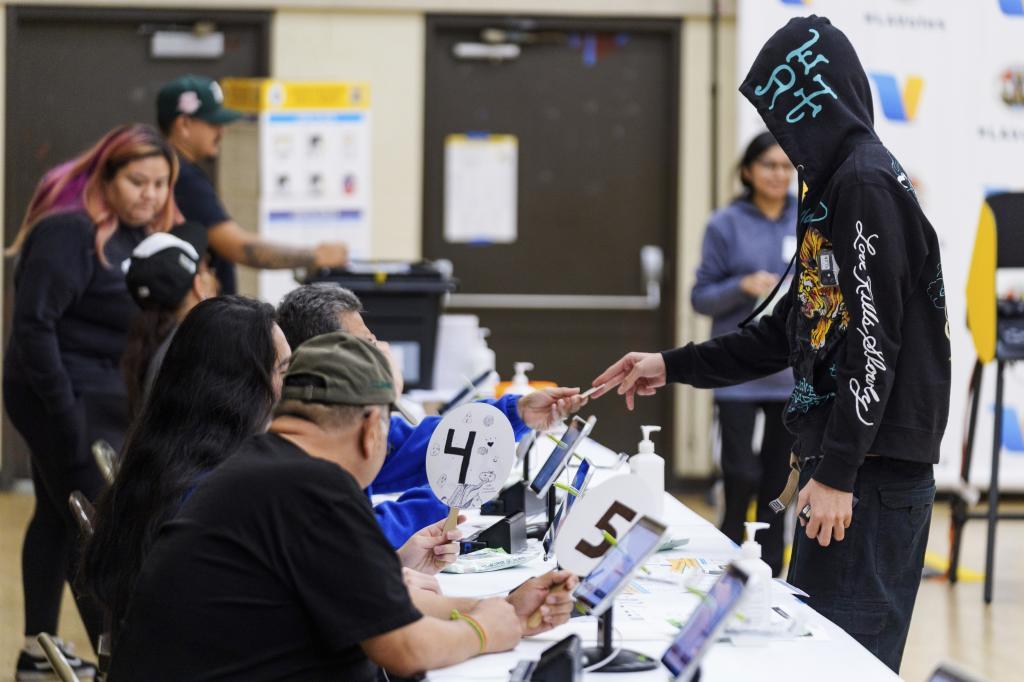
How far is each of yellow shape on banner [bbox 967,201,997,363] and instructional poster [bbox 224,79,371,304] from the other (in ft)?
9.05

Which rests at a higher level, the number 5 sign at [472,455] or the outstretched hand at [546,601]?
the number 5 sign at [472,455]

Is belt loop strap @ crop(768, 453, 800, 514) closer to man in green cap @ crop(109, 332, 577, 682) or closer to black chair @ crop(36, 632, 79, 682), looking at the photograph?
man in green cap @ crop(109, 332, 577, 682)

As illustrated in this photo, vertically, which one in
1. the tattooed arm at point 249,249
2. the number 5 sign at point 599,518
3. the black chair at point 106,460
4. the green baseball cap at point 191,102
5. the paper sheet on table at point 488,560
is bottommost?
the paper sheet on table at point 488,560

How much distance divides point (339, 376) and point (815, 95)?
1076mm

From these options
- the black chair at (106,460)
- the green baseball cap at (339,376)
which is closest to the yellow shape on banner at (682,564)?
the green baseball cap at (339,376)

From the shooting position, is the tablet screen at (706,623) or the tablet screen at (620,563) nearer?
the tablet screen at (706,623)

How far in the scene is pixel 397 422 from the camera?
322 cm

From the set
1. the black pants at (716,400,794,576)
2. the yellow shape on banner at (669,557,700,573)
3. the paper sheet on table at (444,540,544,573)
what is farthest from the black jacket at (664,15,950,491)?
the black pants at (716,400,794,576)

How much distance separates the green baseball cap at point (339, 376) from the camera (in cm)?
173

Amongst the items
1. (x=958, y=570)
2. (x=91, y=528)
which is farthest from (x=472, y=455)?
(x=958, y=570)

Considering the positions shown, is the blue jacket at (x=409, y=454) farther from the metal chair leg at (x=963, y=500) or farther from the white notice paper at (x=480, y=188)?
the white notice paper at (x=480, y=188)

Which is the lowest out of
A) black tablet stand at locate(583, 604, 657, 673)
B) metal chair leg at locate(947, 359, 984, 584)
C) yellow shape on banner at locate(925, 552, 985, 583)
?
yellow shape on banner at locate(925, 552, 985, 583)

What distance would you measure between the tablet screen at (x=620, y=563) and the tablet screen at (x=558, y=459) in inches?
26.4

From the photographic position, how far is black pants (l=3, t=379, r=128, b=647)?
3568 mm
